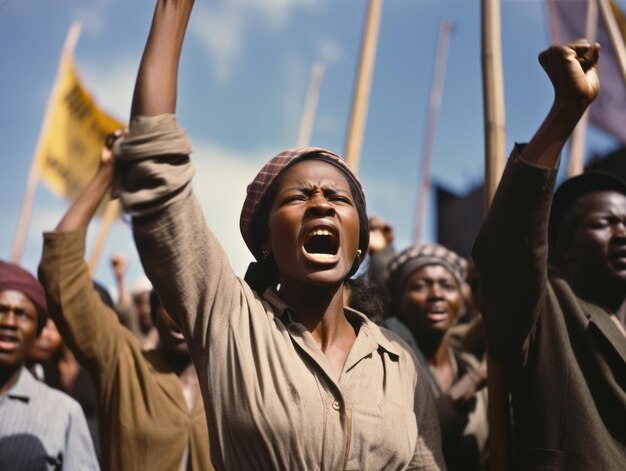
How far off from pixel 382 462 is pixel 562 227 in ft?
4.32

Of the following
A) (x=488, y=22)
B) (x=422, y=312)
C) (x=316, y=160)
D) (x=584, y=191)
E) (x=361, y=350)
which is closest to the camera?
(x=361, y=350)

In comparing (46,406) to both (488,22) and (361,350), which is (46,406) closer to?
(361,350)

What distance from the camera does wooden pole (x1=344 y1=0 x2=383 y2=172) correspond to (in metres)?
4.11

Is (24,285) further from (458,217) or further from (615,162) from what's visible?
(458,217)

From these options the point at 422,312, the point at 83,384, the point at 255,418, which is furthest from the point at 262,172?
the point at 83,384

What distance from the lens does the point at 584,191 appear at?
2.76m

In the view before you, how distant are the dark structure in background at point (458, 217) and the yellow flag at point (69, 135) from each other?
8.87 metres

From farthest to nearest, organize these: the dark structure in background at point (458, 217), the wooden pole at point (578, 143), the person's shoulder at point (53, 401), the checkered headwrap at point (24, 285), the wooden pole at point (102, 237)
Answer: the dark structure in background at point (458, 217) → the wooden pole at point (102, 237) → the wooden pole at point (578, 143) → the checkered headwrap at point (24, 285) → the person's shoulder at point (53, 401)

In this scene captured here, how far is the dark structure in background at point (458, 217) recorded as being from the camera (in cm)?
1554

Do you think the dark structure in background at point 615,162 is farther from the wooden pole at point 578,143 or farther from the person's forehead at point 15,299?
the person's forehead at point 15,299

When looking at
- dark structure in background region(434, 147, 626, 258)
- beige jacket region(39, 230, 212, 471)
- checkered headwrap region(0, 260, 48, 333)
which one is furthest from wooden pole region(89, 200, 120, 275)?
dark structure in background region(434, 147, 626, 258)

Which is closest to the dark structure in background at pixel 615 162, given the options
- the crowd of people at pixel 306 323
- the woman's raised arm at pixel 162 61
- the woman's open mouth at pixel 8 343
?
the crowd of people at pixel 306 323

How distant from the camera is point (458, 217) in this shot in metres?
16.4

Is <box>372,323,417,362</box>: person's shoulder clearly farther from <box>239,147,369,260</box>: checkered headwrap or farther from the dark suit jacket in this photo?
<box>239,147,369,260</box>: checkered headwrap
